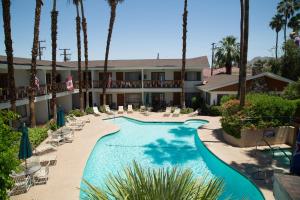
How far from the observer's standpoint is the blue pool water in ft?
40.7

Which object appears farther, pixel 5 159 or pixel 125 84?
pixel 125 84

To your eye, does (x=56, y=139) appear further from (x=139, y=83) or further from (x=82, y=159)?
(x=139, y=83)

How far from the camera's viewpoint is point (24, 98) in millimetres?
20828

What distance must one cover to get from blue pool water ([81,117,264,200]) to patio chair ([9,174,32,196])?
305cm

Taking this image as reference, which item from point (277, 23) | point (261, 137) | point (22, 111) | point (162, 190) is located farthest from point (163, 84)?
point (277, 23)

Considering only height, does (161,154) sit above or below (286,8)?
below

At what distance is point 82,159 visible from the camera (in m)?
14.7

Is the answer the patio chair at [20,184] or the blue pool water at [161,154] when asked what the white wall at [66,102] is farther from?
the patio chair at [20,184]

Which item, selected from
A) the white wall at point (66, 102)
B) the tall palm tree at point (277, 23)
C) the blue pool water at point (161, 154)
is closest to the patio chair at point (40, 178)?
the blue pool water at point (161, 154)

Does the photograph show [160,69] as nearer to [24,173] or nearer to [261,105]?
[261,105]

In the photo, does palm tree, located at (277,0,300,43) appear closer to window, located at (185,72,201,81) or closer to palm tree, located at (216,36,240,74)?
palm tree, located at (216,36,240,74)

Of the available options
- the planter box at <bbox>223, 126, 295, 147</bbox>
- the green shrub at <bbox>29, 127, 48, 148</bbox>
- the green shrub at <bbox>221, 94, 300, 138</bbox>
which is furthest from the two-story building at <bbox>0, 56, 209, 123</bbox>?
the planter box at <bbox>223, 126, 295, 147</bbox>

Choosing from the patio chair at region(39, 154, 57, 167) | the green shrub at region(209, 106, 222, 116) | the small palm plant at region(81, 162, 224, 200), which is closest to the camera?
the small palm plant at region(81, 162, 224, 200)

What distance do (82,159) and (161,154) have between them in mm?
5339
